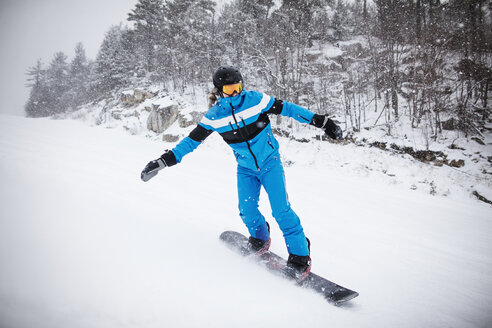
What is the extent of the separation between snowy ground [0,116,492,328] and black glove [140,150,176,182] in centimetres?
80

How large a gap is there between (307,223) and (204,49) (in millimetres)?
18988

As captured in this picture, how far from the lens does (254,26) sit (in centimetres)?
1619

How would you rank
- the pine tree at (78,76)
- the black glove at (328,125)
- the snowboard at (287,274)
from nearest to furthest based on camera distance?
the snowboard at (287,274)
the black glove at (328,125)
the pine tree at (78,76)

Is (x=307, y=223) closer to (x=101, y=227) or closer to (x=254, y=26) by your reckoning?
(x=101, y=227)

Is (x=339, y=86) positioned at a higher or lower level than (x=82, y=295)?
higher

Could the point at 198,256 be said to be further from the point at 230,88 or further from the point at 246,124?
the point at 230,88

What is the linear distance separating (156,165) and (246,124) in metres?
1.02

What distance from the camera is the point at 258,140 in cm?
234

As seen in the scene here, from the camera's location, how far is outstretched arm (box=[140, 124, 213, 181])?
7.53 ft

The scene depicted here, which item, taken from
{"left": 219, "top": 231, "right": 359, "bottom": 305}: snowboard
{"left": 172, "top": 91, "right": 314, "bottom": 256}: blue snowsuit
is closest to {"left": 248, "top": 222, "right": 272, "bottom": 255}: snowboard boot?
{"left": 219, "top": 231, "right": 359, "bottom": 305}: snowboard

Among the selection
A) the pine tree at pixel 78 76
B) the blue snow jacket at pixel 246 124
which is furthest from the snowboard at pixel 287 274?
the pine tree at pixel 78 76

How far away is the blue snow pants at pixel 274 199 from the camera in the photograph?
2.36m

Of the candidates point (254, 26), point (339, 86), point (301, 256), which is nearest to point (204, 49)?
point (254, 26)

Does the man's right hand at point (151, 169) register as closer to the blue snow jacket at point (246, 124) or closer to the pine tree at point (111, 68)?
the blue snow jacket at point (246, 124)
